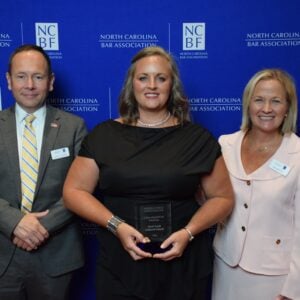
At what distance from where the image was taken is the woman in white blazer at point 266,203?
1.76 meters

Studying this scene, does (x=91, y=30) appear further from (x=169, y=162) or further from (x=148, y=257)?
(x=148, y=257)

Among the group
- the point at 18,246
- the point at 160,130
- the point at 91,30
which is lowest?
the point at 18,246

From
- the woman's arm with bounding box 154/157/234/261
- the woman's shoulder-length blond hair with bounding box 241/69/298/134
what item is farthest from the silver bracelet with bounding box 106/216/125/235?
the woman's shoulder-length blond hair with bounding box 241/69/298/134

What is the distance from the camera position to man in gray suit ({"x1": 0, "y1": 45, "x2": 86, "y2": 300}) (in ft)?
6.12

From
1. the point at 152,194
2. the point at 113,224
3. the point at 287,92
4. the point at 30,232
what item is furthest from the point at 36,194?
the point at 287,92

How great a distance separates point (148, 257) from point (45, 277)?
0.60m

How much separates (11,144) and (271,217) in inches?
48.8

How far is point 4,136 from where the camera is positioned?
6.20 feet

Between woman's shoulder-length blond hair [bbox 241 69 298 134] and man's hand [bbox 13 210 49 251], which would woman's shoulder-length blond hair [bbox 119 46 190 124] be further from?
man's hand [bbox 13 210 49 251]

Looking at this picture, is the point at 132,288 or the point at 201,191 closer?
the point at 132,288

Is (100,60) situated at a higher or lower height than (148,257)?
higher

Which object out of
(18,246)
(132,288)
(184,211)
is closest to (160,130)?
(184,211)

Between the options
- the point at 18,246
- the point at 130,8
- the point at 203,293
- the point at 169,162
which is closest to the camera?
the point at 169,162

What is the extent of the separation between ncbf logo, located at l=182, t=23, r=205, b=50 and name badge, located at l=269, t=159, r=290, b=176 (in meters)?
1.01
